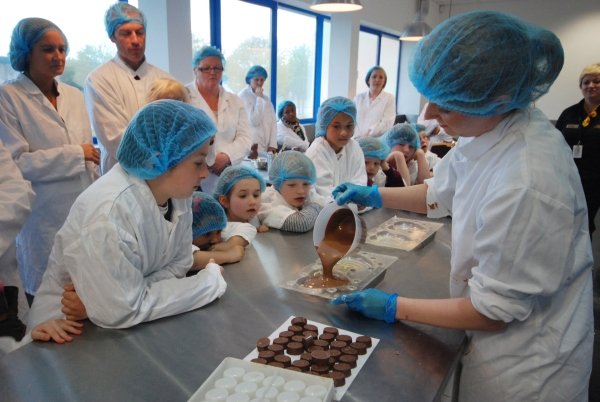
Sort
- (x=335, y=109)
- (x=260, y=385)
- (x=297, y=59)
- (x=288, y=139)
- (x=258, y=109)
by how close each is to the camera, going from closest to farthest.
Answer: (x=260, y=385)
(x=335, y=109)
(x=258, y=109)
(x=288, y=139)
(x=297, y=59)

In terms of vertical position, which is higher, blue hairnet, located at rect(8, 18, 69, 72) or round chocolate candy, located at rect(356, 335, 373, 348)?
blue hairnet, located at rect(8, 18, 69, 72)

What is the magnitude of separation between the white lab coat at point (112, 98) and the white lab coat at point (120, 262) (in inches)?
44.5

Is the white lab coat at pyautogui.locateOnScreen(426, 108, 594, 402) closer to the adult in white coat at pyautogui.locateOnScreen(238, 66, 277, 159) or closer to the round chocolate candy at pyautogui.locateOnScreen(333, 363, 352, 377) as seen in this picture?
the round chocolate candy at pyautogui.locateOnScreen(333, 363, 352, 377)

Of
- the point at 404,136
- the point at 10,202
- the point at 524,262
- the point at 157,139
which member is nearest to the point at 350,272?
the point at 524,262

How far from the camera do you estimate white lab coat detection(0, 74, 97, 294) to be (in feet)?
6.25

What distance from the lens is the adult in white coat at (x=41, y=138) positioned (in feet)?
6.24

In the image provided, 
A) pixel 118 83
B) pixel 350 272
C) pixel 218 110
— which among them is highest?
pixel 118 83

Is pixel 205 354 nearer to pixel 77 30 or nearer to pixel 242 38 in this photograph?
pixel 77 30

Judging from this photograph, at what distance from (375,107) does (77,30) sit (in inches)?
116

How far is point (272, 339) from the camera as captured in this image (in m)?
0.98

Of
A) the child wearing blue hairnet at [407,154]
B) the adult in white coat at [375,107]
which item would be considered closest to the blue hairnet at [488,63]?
the child wearing blue hairnet at [407,154]

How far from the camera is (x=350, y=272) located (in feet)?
4.45

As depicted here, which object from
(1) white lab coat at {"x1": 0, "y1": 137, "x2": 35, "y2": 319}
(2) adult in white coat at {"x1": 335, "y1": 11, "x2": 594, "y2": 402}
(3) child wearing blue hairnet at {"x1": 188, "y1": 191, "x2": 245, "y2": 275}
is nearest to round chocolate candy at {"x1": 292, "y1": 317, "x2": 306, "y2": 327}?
(2) adult in white coat at {"x1": 335, "y1": 11, "x2": 594, "y2": 402}

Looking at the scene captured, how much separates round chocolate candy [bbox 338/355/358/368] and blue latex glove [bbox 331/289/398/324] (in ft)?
0.63
